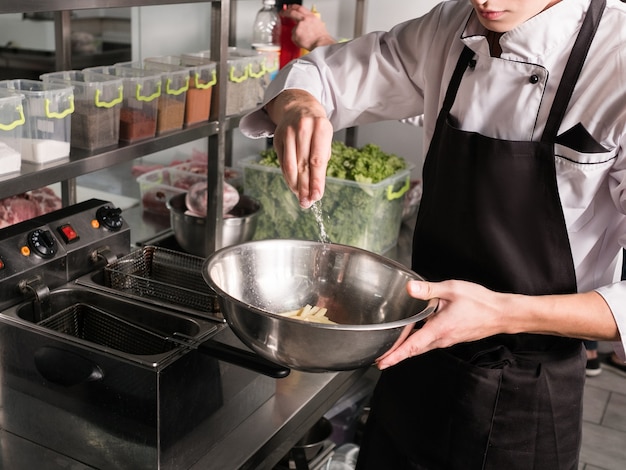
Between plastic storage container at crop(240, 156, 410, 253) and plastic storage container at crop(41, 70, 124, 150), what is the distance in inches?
32.7

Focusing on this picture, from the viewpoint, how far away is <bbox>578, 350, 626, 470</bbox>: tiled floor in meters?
3.05

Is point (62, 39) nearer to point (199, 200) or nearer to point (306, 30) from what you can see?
point (199, 200)

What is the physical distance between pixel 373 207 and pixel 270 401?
89 cm

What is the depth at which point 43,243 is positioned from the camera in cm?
163

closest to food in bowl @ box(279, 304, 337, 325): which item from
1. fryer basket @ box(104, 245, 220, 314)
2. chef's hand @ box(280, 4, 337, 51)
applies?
fryer basket @ box(104, 245, 220, 314)

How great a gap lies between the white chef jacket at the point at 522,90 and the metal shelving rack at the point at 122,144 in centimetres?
32

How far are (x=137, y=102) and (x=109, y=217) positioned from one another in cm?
28

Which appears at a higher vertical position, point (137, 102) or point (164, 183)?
point (137, 102)

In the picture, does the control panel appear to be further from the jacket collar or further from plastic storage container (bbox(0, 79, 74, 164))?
the jacket collar

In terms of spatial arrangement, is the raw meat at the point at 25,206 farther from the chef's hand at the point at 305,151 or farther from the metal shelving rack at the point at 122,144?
the chef's hand at the point at 305,151

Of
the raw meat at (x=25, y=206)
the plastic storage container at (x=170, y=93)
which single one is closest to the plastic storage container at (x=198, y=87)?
the plastic storage container at (x=170, y=93)

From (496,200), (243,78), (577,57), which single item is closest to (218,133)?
(243,78)

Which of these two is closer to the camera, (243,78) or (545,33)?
(545,33)

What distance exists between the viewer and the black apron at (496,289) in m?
1.39
